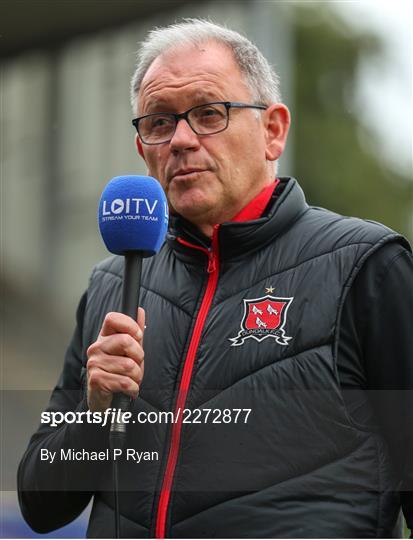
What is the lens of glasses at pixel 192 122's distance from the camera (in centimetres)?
302

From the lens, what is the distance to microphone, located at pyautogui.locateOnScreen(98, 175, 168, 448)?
2568 mm

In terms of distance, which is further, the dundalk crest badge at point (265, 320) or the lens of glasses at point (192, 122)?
the lens of glasses at point (192, 122)

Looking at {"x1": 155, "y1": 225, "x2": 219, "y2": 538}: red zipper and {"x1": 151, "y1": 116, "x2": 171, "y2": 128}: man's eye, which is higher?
{"x1": 151, "y1": 116, "x2": 171, "y2": 128}: man's eye

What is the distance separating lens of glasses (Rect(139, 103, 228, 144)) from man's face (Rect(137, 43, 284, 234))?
18 millimetres

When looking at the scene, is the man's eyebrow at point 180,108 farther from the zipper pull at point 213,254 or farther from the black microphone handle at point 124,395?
the black microphone handle at point 124,395

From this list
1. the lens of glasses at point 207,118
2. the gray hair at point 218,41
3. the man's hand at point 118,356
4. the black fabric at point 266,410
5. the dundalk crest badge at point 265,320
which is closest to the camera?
the man's hand at point 118,356

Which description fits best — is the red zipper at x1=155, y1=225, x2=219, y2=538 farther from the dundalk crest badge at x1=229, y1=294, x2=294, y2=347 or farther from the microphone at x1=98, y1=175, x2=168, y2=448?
the microphone at x1=98, y1=175, x2=168, y2=448

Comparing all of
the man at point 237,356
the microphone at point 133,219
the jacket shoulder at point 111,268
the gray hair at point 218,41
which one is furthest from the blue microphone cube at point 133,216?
the gray hair at point 218,41

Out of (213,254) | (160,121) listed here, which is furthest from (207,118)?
(213,254)

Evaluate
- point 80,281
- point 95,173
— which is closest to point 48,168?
point 95,173

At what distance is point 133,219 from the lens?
8.49 ft

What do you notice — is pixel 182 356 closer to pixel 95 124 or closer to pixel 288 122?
pixel 288 122

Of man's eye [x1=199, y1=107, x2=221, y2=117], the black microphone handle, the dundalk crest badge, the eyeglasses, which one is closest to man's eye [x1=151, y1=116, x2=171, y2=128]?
the eyeglasses

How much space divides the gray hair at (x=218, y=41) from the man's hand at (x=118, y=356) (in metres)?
1.06
